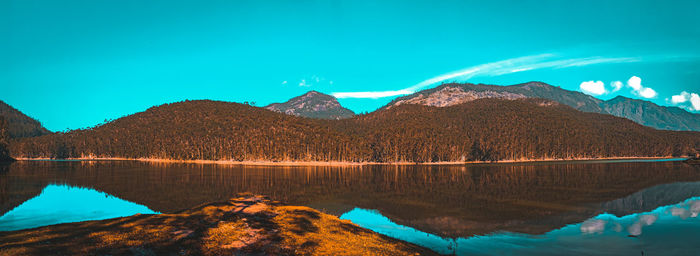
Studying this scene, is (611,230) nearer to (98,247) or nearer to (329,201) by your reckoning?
(329,201)

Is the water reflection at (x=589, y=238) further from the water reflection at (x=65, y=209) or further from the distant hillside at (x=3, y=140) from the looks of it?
the distant hillside at (x=3, y=140)

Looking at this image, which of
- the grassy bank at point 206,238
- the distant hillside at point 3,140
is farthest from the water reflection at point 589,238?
the distant hillside at point 3,140

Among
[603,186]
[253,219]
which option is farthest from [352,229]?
[603,186]

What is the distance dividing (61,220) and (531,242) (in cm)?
5437

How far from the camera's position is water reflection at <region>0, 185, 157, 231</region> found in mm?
42662

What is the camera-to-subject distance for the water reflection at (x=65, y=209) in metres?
42.7

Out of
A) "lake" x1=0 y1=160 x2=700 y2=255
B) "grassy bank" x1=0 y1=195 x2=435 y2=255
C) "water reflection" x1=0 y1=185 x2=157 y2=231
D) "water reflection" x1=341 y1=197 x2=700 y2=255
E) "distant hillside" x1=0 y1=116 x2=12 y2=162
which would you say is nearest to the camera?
"grassy bank" x1=0 y1=195 x2=435 y2=255

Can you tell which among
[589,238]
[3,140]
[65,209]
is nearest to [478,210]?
[589,238]

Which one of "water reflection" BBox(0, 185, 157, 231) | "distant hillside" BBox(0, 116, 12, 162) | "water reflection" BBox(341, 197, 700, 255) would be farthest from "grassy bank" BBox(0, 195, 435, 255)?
"distant hillside" BBox(0, 116, 12, 162)

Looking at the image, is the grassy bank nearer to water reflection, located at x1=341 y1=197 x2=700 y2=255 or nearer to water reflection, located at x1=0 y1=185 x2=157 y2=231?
water reflection, located at x1=341 y1=197 x2=700 y2=255

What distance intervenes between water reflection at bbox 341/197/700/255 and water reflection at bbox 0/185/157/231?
113ft

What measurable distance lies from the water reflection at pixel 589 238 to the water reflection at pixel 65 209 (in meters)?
34.4

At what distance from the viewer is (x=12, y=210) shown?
4953cm

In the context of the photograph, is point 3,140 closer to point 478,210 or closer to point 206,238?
point 206,238
